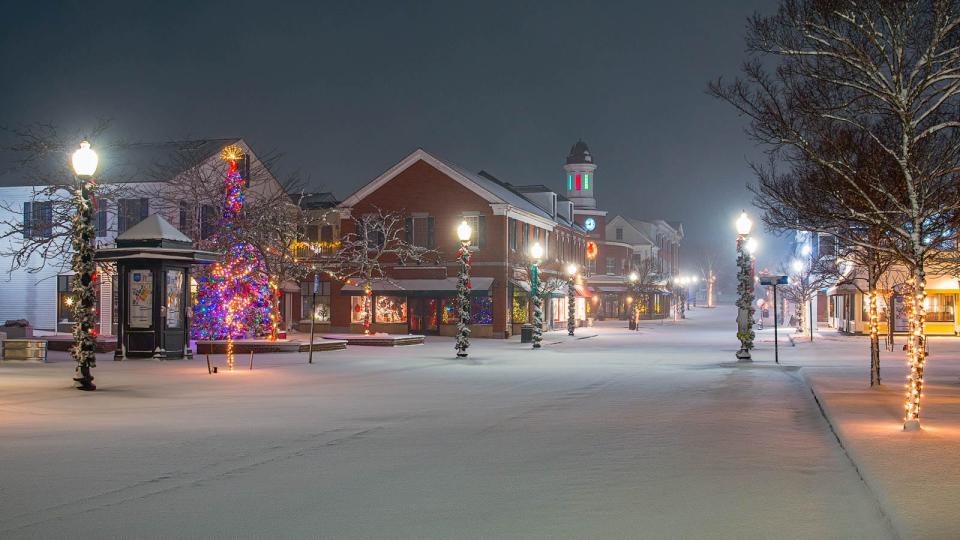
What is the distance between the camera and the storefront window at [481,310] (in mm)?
54625

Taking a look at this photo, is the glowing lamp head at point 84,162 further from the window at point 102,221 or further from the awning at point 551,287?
the awning at point 551,287

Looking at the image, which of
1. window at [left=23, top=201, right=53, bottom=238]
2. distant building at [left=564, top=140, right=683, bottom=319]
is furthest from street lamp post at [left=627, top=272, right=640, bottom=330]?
window at [left=23, top=201, right=53, bottom=238]

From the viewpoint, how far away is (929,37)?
16016 mm

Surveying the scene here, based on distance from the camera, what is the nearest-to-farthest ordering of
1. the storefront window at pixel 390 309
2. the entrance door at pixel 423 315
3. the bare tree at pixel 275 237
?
the bare tree at pixel 275 237 → the entrance door at pixel 423 315 → the storefront window at pixel 390 309

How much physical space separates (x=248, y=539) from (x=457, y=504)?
6.91ft

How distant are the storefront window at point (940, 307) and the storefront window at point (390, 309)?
2992cm

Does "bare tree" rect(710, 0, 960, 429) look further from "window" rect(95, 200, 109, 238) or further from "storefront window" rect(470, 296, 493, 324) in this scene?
"window" rect(95, 200, 109, 238)

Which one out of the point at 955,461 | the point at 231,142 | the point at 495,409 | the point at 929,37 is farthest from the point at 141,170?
the point at 955,461

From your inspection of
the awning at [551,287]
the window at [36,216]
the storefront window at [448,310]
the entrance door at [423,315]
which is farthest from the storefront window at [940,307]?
the window at [36,216]

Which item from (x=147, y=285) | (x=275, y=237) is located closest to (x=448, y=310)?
(x=275, y=237)

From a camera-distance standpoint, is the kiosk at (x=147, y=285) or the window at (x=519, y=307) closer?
the kiosk at (x=147, y=285)

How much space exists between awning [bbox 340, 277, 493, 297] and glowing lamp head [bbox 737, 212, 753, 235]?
74.7 ft

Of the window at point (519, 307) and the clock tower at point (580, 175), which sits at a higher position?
the clock tower at point (580, 175)

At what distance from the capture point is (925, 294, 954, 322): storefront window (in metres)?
56.4
